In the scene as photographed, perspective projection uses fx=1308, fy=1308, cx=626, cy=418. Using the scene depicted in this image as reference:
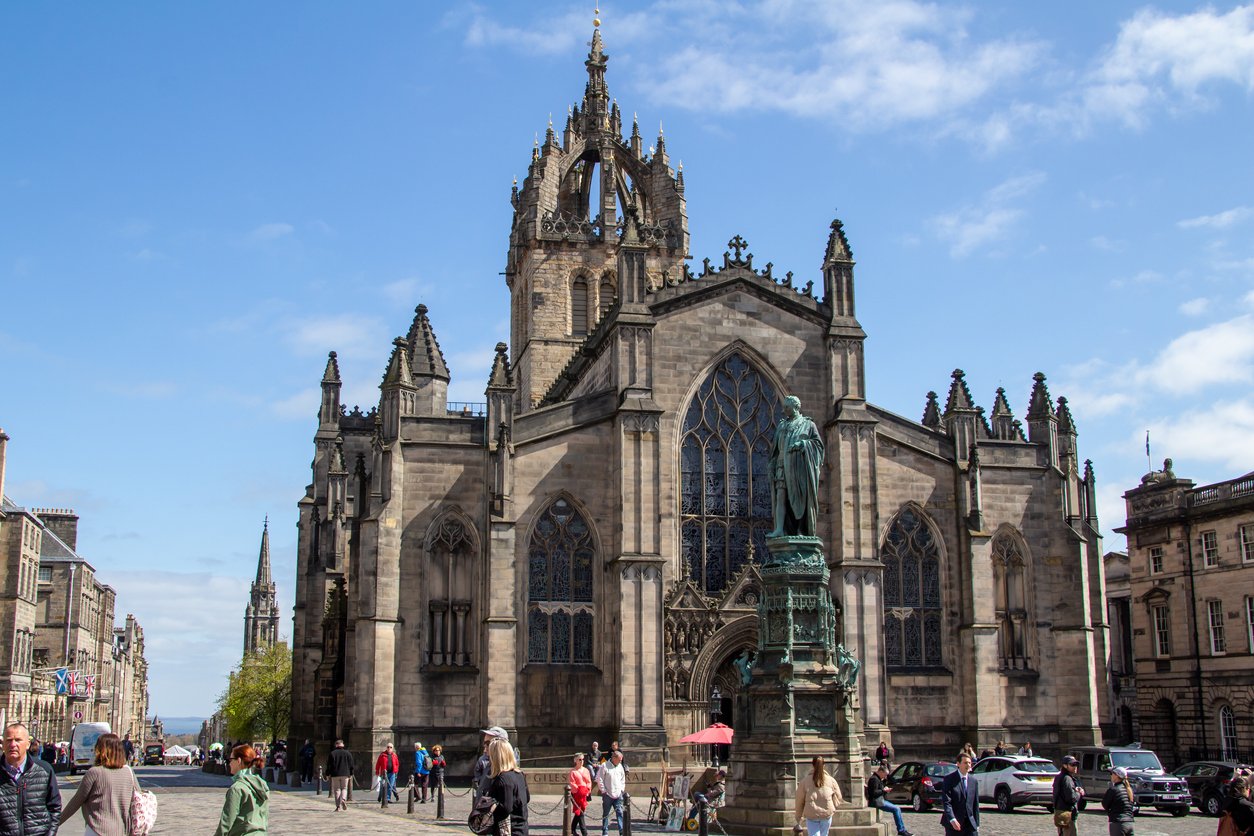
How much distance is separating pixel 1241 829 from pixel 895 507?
85.1ft

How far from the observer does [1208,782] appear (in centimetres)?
3109

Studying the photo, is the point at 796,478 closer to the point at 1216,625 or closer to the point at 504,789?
the point at 504,789

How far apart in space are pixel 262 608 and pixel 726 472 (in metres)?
127

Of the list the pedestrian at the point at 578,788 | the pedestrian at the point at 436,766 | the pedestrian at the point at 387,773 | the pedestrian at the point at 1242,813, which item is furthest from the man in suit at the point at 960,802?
the pedestrian at the point at 387,773

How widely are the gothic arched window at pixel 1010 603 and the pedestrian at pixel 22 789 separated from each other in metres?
31.0

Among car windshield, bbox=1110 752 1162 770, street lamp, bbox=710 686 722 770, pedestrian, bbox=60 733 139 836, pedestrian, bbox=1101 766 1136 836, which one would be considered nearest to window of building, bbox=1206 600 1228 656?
car windshield, bbox=1110 752 1162 770

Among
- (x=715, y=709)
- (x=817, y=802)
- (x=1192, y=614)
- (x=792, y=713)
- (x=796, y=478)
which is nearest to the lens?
(x=817, y=802)

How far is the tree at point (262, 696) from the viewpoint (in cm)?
7425

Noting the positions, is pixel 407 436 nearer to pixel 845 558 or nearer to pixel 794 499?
pixel 845 558

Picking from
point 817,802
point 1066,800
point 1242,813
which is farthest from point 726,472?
point 1242,813

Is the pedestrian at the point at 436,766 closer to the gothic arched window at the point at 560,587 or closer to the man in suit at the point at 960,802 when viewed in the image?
the gothic arched window at the point at 560,587

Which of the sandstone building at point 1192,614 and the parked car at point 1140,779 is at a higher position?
the sandstone building at point 1192,614

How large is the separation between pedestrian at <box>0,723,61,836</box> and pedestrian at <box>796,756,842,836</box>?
26.2ft

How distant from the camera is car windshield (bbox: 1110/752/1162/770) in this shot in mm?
30203
